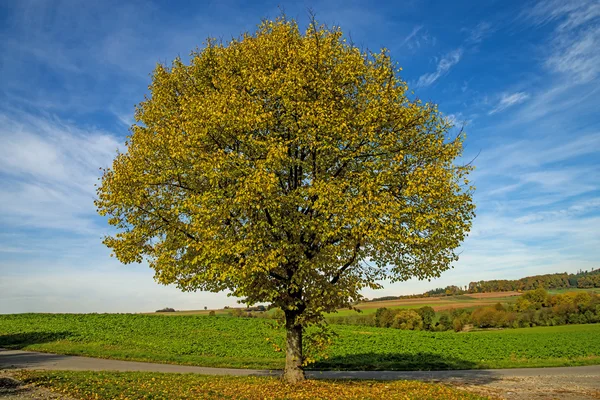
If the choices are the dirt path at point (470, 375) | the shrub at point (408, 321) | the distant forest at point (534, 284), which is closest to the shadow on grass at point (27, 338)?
the dirt path at point (470, 375)

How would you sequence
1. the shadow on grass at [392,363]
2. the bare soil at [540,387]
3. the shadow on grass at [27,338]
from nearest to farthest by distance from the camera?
the bare soil at [540,387] < the shadow on grass at [392,363] < the shadow on grass at [27,338]

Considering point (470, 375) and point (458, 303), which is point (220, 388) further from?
point (458, 303)

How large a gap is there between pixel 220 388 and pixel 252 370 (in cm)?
1049

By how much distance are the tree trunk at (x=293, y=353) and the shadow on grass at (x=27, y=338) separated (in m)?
33.1

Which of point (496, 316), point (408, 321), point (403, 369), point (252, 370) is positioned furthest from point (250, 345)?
point (496, 316)

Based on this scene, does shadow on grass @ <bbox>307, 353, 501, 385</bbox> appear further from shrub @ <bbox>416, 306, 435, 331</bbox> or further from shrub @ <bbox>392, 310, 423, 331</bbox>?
shrub @ <bbox>416, 306, 435, 331</bbox>

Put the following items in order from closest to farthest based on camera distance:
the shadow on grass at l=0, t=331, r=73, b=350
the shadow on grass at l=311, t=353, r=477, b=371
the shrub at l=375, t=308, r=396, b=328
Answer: the shadow on grass at l=311, t=353, r=477, b=371, the shadow on grass at l=0, t=331, r=73, b=350, the shrub at l=375, t=308, r=396, b=328

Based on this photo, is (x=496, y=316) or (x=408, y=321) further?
(x=408, y=321)

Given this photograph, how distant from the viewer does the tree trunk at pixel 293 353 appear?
20.0 metres

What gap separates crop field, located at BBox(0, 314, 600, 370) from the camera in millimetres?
33031

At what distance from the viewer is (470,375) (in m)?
26.9

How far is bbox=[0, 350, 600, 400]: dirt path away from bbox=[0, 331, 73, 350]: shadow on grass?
6803 millimetres

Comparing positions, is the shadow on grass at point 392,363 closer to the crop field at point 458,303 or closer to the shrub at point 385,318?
the shrub at point 385,318

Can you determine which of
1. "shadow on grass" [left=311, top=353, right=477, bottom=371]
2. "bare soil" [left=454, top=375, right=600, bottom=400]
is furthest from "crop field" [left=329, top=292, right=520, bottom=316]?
"bare soil" [left=454, top=375, right=600, bottom=400]
